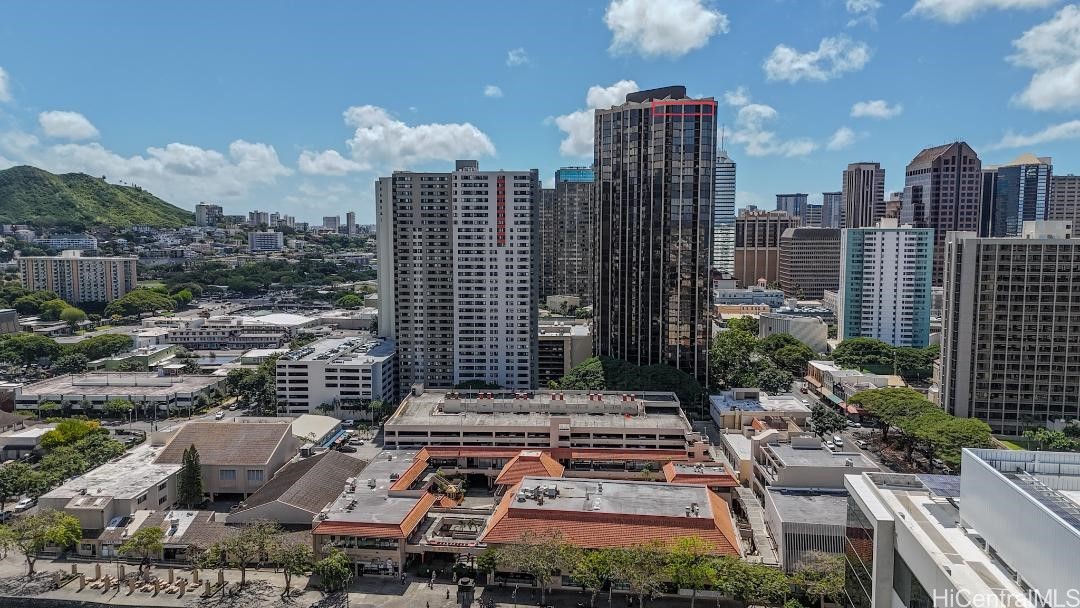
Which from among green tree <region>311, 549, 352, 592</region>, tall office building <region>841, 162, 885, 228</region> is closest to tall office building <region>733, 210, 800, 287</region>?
tall office building <region>841, 162, 885, 228</region>

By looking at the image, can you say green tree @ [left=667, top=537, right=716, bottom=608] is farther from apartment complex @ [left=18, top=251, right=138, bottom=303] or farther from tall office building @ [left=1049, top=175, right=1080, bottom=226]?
tall office building @ [left=1049, top=175, right=1080, bottom=226]

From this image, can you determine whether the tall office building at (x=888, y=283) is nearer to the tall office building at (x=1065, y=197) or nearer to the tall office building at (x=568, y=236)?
the tall office building at (x=568, y=236)

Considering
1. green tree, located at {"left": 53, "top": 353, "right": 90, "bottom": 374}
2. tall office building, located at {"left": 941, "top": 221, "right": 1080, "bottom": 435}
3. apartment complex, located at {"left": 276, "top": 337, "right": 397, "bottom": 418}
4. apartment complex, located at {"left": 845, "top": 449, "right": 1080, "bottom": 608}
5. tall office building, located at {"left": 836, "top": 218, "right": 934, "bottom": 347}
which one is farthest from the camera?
tall office building, located at {"left": 836, "top": 218, "right": 934, "bottom": 347}

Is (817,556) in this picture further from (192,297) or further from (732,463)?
(192,297)

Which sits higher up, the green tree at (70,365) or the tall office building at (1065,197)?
the tall office building at (1065,197)

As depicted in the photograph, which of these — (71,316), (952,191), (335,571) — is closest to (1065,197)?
(952,191)

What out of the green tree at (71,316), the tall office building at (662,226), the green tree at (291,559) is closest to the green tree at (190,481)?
the green tree at (291,559)
